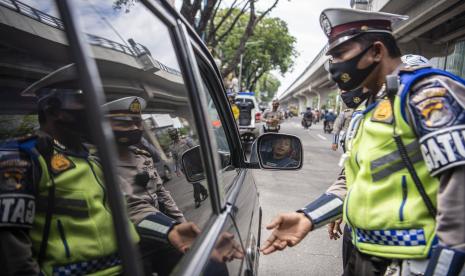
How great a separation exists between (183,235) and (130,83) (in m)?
0.51

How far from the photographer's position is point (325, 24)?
1.77 metres

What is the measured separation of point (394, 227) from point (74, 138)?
111 cm

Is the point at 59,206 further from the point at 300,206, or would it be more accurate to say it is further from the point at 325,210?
the point at 300,206

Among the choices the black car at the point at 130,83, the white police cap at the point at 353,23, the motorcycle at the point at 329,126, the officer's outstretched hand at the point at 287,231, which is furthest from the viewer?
the motorcycle at the point at 329,126

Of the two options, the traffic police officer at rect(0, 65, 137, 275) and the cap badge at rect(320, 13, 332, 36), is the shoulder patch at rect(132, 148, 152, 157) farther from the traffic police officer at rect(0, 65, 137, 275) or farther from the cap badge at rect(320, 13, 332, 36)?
the cap badge at rect(320, 13, 332, 36)

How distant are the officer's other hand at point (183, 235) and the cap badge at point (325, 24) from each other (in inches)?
42.8

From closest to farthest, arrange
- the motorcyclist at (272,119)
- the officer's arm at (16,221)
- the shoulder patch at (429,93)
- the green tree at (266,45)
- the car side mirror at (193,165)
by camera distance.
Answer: the officer's arm at (16,221) → the shoulder patch at (429,93) → the car side mirror at (193,165) → the motorcyclist at (272,119) → the green tree at (266,45)

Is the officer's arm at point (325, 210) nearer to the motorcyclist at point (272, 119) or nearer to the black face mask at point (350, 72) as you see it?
the black face mask at point (350, 72)

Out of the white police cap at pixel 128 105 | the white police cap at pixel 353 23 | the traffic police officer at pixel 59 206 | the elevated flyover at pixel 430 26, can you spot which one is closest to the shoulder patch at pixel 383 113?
the white police cap at pixel 353 23

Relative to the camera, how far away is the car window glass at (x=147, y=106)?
0.94m

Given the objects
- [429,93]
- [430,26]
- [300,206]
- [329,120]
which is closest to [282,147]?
[429,93]

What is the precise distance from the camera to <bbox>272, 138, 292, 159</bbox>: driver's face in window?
2189mm

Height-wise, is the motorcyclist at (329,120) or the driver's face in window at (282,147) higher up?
the driver's face in window at (282,147)

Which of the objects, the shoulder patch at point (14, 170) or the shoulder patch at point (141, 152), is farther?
the shoulder patch at point (141, 152)
